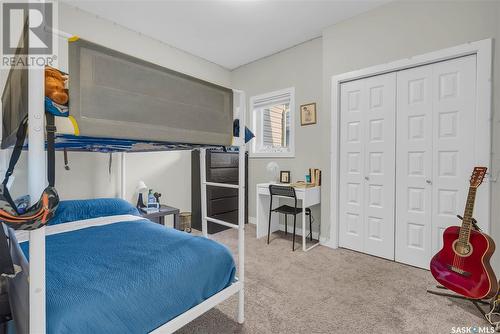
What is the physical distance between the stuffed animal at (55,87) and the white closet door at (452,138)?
286cm

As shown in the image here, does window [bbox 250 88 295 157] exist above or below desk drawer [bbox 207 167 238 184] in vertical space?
above

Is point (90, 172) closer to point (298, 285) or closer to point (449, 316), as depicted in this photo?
point (298, 285)

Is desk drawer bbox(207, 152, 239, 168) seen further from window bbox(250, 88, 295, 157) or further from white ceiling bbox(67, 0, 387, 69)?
white ceiling bbox(67, 0, 387, 69)

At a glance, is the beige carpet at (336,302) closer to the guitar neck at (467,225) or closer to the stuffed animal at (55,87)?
the guitar neck at (467,225)

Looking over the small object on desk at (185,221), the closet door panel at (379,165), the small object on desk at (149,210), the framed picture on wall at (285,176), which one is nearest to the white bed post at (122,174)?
the small object on desk at (149,210)

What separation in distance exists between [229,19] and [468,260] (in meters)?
3.21

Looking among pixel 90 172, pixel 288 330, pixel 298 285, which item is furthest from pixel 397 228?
pixel 90 172

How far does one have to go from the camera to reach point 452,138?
226cm

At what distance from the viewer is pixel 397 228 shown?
2594mm

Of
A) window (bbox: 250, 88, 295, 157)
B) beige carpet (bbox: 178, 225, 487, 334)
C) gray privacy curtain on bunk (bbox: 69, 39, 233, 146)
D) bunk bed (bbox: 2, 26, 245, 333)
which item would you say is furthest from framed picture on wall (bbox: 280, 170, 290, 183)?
gray privacy curtain on bunk (bbox: 69, 39, 233, 146)

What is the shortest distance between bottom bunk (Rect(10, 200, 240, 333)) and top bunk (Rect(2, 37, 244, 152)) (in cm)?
65

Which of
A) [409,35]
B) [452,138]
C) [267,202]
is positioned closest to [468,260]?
[452,138]

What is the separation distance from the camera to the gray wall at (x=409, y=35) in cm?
202

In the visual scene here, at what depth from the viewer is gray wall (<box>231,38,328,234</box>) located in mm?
3287
